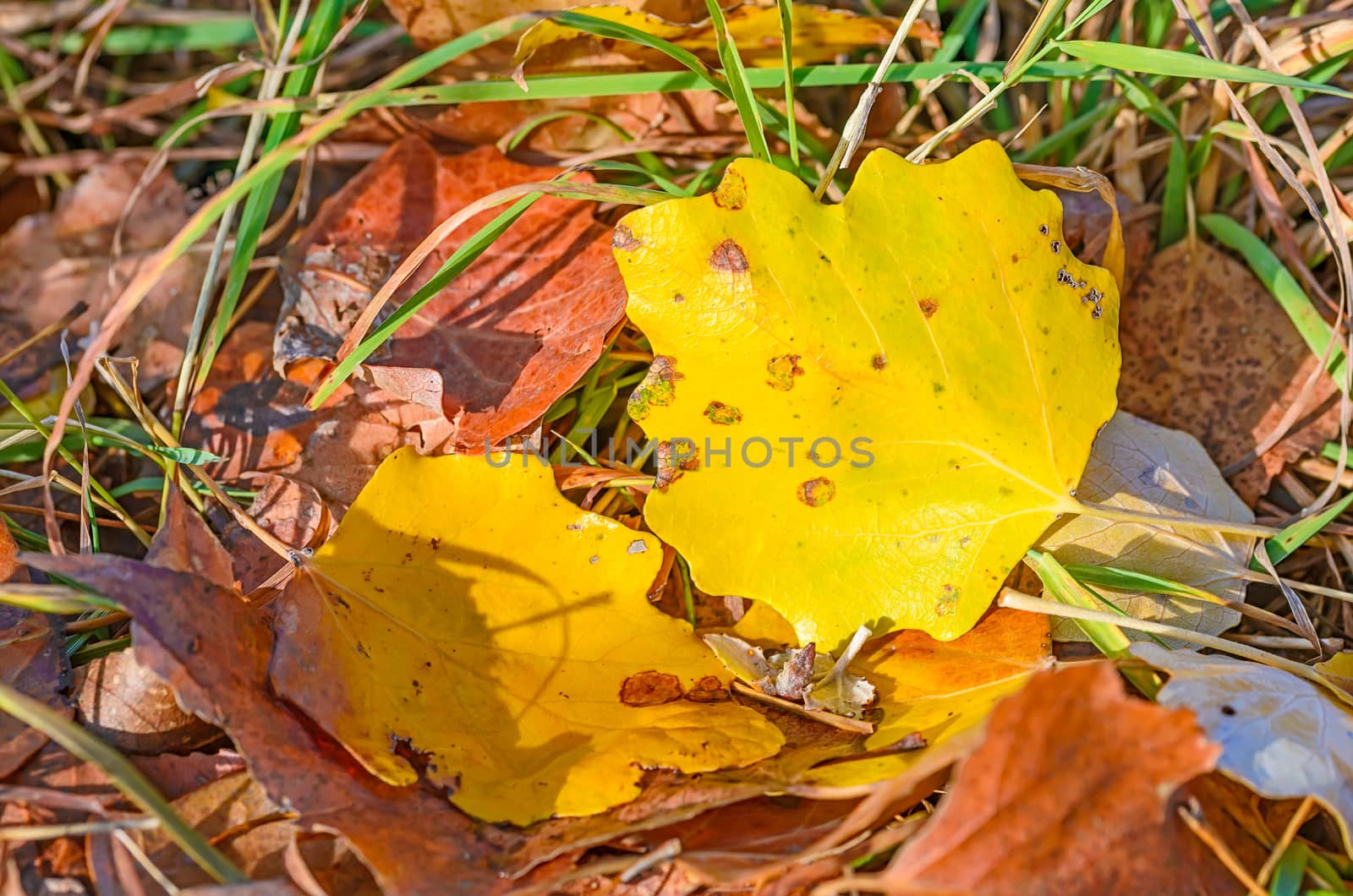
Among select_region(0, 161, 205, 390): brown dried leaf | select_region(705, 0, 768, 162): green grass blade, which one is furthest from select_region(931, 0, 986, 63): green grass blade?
select_region(0, 161, 205, 390): brown dried leaf

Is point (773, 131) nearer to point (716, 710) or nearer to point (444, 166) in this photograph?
point (444, 166)

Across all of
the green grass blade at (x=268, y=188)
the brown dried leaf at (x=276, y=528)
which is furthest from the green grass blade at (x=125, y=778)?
the green grass blade at (x=268, y=188)

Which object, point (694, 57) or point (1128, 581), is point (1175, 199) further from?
point (694, 57)

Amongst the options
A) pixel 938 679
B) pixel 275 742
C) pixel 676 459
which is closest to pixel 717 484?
pixel 676 459

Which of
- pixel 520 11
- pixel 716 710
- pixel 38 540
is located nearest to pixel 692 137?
pixel 520 11

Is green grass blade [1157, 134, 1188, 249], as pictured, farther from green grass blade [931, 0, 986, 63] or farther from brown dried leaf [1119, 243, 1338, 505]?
green grass blade [931, 0, 986, 63]
